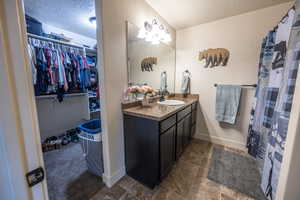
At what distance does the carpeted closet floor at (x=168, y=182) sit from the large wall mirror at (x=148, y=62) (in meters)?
1.32

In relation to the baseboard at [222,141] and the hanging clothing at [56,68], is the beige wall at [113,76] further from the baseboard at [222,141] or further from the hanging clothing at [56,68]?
the baseboard at [222,141]

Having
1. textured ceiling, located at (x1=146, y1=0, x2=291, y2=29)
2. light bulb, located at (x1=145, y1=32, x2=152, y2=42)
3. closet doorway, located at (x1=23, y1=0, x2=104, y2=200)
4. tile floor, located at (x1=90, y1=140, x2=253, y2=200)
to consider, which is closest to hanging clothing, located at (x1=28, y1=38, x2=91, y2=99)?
closet doorway, located at (x1=23, y1=0, x2=104, y2=200)

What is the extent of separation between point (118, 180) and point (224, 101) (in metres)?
2.18

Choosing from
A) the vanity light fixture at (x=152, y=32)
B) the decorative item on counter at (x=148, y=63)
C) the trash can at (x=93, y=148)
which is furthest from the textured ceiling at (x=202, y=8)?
the trash can at (x=93, y=148)

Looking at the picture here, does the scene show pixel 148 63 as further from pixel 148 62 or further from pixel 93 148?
pixel 93 148

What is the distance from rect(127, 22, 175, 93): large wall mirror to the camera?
1.65 m

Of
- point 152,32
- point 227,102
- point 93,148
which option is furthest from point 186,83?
point 93,148

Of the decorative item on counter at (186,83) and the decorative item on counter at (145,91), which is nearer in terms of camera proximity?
the decorative item on counter at (145,91)

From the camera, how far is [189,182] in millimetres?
1557

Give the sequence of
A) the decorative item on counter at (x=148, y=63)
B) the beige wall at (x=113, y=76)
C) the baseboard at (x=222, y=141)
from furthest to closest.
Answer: the baseboard at (x=222, y=141), the decorative item on counter at (x=148, y=63), the beige wall at (x=113, y=76)

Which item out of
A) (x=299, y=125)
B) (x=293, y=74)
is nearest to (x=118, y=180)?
(x=299, y=125)

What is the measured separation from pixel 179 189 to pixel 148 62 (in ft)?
6.13

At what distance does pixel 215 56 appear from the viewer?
235cm

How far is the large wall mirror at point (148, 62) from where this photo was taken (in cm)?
165
